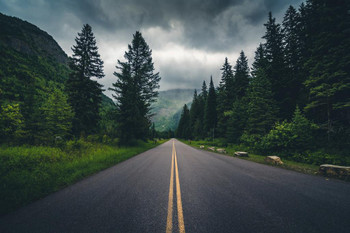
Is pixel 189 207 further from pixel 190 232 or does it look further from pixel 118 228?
pixel 118 228

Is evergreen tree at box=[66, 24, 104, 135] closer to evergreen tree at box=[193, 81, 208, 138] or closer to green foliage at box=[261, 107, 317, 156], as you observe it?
green foliage at box=[261, 107, 317, 156]

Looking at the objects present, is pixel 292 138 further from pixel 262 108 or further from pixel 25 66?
pixel 25 66

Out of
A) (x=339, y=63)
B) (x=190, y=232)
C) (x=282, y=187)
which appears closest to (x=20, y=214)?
(x=190, y=232)

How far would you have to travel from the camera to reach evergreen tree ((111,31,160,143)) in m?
15.8

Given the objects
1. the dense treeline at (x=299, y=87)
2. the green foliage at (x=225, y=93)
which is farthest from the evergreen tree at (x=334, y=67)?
the green foliage at (x=225, y=93)

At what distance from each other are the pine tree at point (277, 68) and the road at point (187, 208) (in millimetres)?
18043

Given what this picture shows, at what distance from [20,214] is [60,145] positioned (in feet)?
28.1

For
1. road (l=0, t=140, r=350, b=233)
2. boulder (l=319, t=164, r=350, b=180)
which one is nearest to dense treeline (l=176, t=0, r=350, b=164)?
boulder (l=319, t=164, r=350, b=180)

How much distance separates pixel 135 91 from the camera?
17.0 metres

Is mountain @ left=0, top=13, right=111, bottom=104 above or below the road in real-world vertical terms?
above

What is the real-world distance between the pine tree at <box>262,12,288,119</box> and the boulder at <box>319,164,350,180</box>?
14534 mm

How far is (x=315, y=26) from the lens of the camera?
45.4ft

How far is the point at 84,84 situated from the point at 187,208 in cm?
1817

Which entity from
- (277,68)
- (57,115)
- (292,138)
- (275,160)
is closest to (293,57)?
(277,68)
